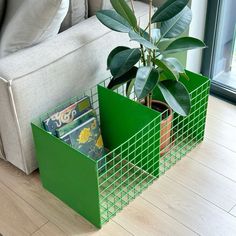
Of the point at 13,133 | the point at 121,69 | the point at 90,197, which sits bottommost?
the point at 90,197

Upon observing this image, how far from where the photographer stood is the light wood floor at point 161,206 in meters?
1.58

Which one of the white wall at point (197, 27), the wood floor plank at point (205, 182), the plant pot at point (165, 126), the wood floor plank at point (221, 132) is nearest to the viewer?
the wood floor plank at point (205, 182)

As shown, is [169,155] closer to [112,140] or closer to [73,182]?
[112,140]

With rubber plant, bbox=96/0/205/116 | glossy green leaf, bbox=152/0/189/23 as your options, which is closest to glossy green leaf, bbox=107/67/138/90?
rubber plant, bbox=96/0/205/116

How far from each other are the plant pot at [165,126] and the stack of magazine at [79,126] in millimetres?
263

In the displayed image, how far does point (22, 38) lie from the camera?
1.68 meters

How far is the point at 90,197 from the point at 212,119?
2.76 ft

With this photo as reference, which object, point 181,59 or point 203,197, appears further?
point 181,59

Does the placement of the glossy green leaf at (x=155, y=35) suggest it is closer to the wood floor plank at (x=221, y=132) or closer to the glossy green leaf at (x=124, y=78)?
the glossy green leaf at (x=124, y=78)

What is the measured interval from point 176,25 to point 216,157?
0.60 m

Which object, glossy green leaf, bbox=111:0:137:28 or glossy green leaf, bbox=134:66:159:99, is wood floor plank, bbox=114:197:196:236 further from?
glossy green leaf, bbox=111:0:137:28

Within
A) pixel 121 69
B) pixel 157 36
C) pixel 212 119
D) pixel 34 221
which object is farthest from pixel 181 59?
pixel 34 221

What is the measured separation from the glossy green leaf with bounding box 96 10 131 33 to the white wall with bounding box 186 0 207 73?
0.53 metres

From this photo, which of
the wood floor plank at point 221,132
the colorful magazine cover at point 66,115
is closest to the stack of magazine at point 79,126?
the colorful magazine cover at point 66,115
